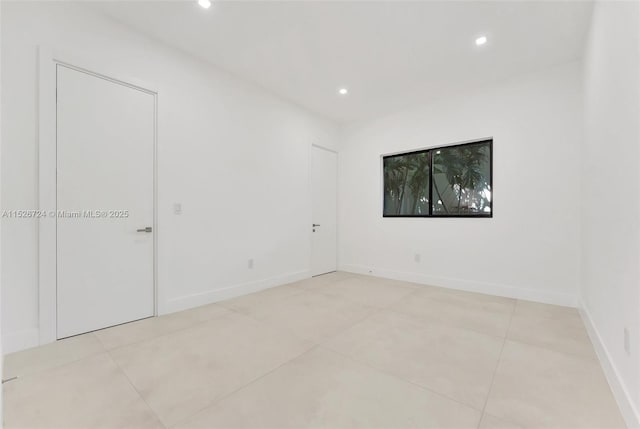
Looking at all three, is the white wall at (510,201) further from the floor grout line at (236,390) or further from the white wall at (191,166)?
the floor grout line at (236,390)

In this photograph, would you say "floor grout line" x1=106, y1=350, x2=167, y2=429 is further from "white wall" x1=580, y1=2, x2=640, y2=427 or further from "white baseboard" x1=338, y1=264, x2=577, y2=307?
"white baseboard" x1=338, y1=264, x2=577, y2=307

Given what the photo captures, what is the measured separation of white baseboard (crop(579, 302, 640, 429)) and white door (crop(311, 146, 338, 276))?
3.56 m

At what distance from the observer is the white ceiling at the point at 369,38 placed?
8.22 feet

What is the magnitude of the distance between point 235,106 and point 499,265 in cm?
415

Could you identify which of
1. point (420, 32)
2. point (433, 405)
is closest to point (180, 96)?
Answer: point (420, 32)

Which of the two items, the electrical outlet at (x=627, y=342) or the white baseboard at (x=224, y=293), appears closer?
the electrical outlet at (x=627, y=342)

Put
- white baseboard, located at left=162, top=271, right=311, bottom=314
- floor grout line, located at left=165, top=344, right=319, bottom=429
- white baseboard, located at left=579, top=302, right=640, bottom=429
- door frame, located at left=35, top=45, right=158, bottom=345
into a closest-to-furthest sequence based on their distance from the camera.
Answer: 1. white baseboard, located at left=579, top=302, right=640, bottom=429
2. floor grout line, located at left=165, top=344, right=319, bottom=429
3. door frame, located at left=35, top=45, right=158, bottom=345
4. white baseboard, located at left=162, top=271, right=311, bottom=314

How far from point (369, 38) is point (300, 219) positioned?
2.74m

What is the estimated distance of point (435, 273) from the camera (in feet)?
14.2

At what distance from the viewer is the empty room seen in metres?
1.65

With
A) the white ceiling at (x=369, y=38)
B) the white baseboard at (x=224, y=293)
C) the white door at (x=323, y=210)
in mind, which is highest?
the white ceiling at (x=369, y=38)

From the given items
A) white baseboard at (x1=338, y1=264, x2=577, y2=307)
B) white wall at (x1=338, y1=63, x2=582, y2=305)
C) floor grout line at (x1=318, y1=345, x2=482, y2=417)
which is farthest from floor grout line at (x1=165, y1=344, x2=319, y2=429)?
white wall at (x1=338, y1=63, x2=582, y2=305)

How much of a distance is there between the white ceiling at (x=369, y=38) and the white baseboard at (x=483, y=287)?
9.13ft

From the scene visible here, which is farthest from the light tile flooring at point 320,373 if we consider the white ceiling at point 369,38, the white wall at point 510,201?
the white ceiling at point 369,38
